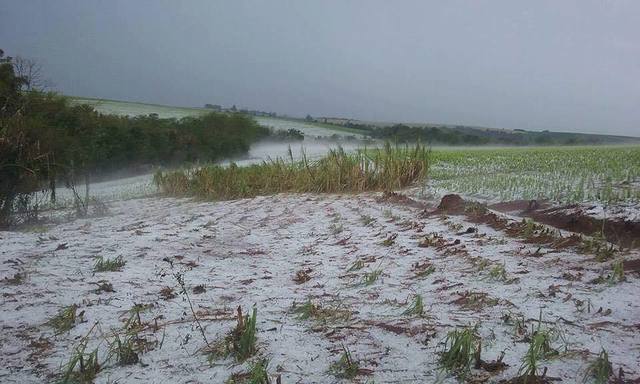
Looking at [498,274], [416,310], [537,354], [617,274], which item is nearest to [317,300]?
[416,310]

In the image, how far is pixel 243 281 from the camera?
3.76 meters

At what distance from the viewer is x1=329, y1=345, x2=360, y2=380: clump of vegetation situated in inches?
83.7

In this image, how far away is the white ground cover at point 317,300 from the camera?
2.26m

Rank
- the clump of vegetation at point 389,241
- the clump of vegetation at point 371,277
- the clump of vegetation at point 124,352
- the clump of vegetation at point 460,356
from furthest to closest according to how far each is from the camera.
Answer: the clump of vegetation at point 389,241, the clump of vegetation at point 371,277, the clump of vegetation at point 124,352, the clump of vegetation at point 460,356

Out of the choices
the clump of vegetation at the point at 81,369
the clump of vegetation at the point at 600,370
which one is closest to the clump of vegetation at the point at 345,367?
the clump of vegetation at the point at 600,370

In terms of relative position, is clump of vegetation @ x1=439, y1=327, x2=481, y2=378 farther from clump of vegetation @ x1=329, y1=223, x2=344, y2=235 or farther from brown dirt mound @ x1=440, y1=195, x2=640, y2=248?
clump of vegetation @ x1=329, y1=223, x2=344, y2=235

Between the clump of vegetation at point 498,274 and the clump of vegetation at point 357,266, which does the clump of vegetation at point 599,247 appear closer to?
the clump of vegetation at point 498,274

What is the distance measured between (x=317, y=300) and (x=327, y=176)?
7164 millimetres

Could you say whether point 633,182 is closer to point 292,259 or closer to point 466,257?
point 466,257

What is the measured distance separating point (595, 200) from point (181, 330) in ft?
15.7

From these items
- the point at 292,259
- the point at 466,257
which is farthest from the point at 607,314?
the point at 292,259

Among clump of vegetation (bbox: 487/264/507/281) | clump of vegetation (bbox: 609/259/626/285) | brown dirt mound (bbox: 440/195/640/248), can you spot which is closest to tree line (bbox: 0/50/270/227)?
brown dirt mound (bbox: 440/195/640/248)

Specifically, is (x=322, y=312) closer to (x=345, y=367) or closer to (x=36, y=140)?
(x=345, y=367)

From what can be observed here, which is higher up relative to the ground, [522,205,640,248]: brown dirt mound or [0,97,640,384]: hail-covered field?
[522,205,640,248]: brown dirt mound
